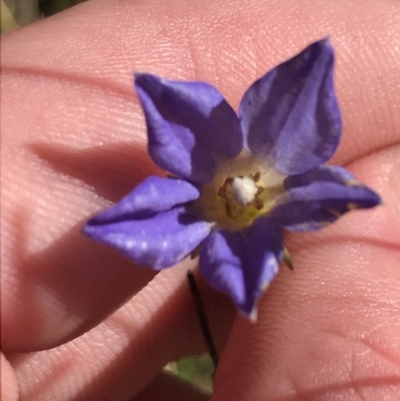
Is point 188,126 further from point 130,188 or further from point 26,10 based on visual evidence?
point 26,10

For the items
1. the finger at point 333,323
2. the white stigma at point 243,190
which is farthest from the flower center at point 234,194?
the finger at point 333,323

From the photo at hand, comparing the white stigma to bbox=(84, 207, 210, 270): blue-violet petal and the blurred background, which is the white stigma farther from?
the blurred background

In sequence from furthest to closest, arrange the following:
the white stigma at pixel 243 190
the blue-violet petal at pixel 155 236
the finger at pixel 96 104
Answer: the finger at pixel 96 104 → the white stigma at pixel 243 190 → the blue-violet petal at pixel 155 236

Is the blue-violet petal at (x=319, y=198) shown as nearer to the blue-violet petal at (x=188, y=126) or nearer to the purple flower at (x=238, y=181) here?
the purple flower at (x=238, y=181)

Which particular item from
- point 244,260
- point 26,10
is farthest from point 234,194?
point 26,10

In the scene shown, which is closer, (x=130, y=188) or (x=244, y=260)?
(x=244, y=260)

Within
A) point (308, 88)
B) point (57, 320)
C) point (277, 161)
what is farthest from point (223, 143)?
point (57, 320)
